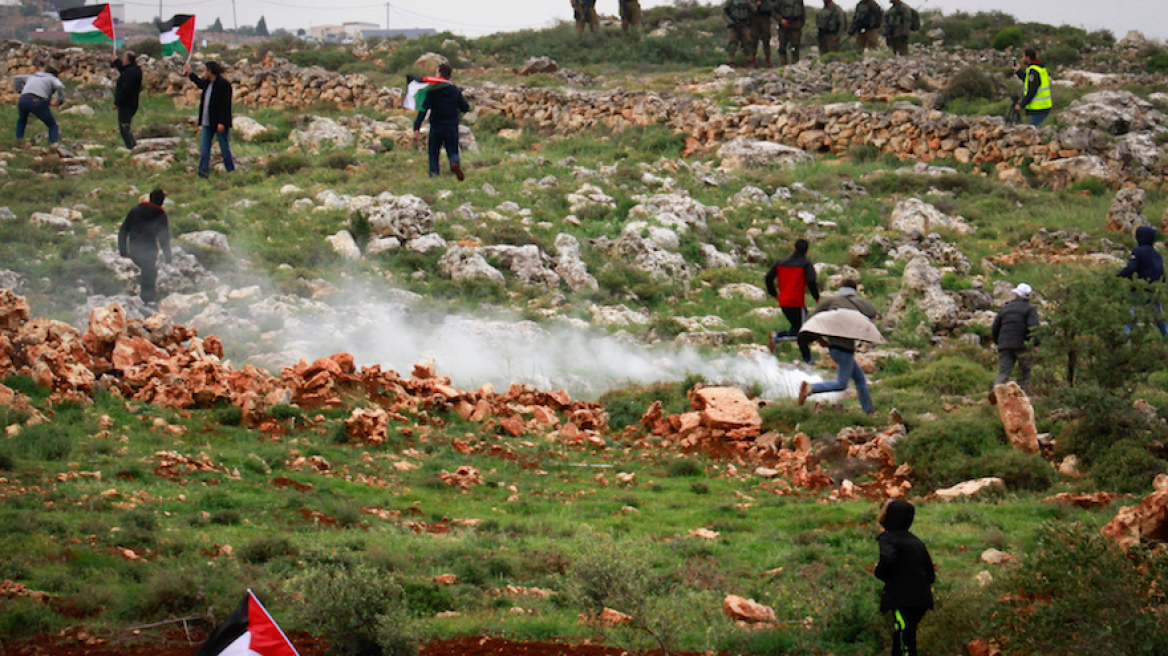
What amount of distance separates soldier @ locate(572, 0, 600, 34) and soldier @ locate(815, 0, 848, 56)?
9757 mm

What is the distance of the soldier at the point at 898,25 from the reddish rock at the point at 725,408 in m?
23.0

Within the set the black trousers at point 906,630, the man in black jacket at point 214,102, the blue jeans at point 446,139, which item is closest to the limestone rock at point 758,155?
the blue jeans at point 446,139

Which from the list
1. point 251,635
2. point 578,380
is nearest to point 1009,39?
point 578,380

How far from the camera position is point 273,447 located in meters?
9.73

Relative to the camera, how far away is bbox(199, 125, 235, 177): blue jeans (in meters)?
18.8

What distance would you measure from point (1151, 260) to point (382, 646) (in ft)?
36.0

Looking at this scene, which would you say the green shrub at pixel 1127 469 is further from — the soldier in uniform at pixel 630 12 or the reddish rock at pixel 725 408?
the soldier in uniform at pixel 630 12

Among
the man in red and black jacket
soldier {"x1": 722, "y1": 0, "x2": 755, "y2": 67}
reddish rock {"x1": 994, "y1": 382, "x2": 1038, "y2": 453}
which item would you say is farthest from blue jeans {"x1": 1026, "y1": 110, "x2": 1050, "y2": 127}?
reddish rock {"x1": 994, "y1": 382, "x2": 1038, "y2": 453}

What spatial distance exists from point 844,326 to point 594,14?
105 ft

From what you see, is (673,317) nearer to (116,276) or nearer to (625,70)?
(116,276)

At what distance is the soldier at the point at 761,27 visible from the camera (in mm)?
31656

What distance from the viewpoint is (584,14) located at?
40.2 metres

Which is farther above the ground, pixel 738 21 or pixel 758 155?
pixel 738 21

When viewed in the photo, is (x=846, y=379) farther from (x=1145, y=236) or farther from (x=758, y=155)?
(x=758, y=155)
